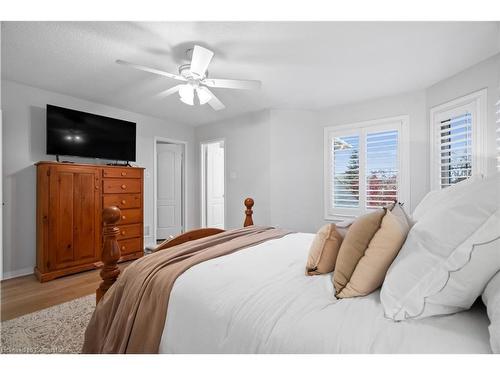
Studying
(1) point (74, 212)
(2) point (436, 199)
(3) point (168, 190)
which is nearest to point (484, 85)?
(2) point (436, 199)

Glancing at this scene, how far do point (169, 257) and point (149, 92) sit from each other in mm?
2703

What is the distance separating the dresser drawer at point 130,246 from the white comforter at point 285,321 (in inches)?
109

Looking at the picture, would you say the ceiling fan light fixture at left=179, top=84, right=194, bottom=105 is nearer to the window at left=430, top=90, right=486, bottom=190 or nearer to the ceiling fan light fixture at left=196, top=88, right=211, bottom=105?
the ceiling fan light fixture at left=196, top=88, right=211, bottom=105

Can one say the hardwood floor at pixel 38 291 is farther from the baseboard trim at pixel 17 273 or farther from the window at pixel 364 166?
the window at pixel 364 166

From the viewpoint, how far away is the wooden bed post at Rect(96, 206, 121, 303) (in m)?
1.40

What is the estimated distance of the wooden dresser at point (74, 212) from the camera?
9.52 ft

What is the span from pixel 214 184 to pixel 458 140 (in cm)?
405

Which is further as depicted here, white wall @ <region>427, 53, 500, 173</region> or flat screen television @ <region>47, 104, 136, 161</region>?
flat screen television @ <region>47, 104, 136, 161</region>

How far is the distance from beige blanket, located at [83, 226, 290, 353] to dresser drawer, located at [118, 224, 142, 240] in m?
2.38

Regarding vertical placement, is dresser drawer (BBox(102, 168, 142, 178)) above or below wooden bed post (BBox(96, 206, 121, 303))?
above

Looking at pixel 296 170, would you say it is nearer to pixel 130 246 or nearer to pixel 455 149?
pixel 455 149

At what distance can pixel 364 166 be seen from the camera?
3.67 meters

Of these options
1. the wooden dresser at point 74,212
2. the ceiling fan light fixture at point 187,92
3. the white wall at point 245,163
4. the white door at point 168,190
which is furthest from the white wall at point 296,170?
the wooden dresser at point 74,212

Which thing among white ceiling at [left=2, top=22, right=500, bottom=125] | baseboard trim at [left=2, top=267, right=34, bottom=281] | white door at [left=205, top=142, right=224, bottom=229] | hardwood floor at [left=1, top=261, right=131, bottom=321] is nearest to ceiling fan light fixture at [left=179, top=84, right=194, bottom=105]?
white ceiling at [left=2, top=22, right=500, bottom=125]
